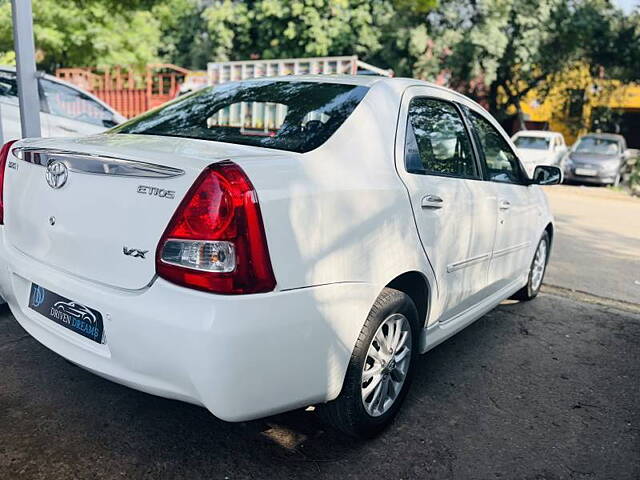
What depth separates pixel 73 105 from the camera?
7.71 metres

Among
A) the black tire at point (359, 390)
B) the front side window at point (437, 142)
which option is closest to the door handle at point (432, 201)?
the front side window at point (437, 142)

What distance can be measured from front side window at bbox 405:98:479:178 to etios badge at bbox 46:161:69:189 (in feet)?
4.79

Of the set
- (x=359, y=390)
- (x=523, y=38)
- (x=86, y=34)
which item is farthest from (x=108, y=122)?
(x=523, y=38)

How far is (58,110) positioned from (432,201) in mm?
6087

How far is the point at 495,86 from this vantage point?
2519 centimetres

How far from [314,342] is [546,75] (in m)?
24.9

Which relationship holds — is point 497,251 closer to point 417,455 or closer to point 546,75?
point 417,455

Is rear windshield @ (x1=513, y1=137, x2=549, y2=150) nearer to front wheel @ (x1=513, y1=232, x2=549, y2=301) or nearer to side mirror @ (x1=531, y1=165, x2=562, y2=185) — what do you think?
front wheel @ (x1=513, y1=232, x2=549, y2=301)

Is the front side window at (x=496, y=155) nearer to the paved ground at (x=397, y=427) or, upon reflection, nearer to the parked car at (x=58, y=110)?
the paved ground at (x=397, y=427)

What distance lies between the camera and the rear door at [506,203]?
3713 millimetres

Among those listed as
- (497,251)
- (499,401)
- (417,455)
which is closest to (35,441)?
(417,455)

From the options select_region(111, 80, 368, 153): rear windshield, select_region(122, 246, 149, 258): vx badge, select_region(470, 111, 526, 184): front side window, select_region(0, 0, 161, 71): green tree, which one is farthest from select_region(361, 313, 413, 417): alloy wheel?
select_region(0, 0, 161, 71): green tree

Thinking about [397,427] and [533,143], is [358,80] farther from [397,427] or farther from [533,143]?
[533,143]

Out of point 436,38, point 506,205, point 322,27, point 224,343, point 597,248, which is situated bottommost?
point 597,248
